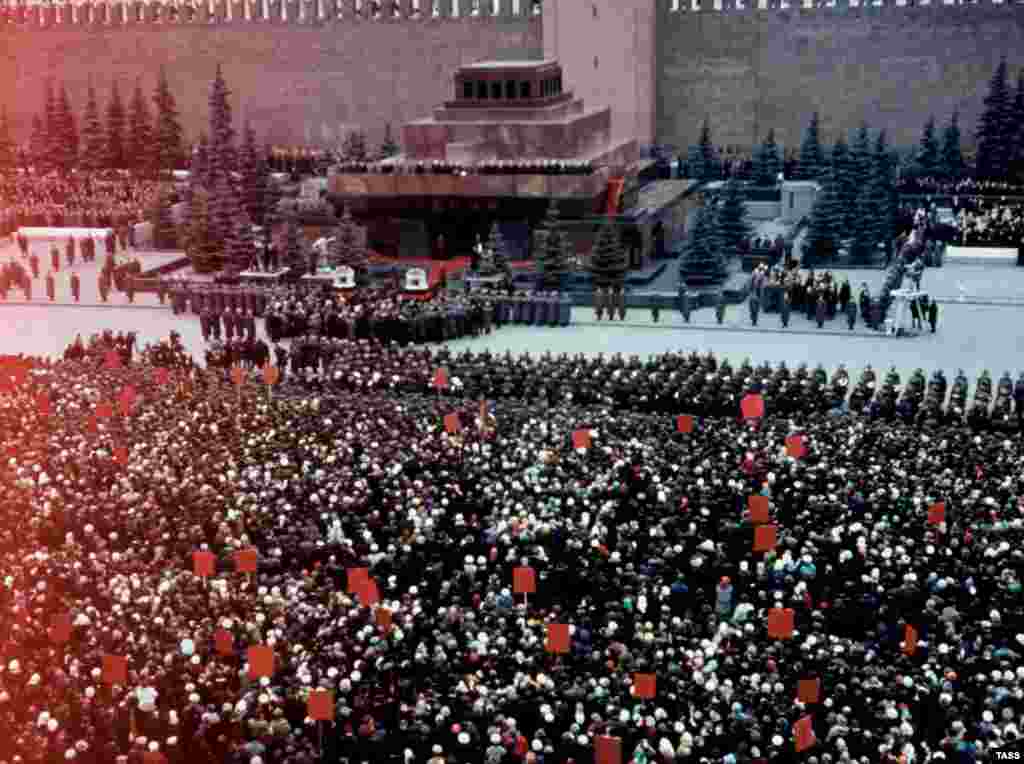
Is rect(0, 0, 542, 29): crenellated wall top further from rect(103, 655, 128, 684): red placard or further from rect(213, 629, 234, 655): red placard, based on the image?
rect(103, 655, 128, 684): red placard

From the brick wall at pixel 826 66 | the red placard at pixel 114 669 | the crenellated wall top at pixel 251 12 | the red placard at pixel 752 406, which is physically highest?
the crenellated wall top at pixel 251 12

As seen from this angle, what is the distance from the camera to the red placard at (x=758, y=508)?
1848 cm

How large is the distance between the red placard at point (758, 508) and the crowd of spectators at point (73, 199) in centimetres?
3225

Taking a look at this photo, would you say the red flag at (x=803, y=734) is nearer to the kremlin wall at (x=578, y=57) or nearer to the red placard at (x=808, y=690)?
the red placard at (x=808, y=690)

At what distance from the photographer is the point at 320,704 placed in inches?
565

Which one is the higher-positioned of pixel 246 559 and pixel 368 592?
pixel 246 559

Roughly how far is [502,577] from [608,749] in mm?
4585

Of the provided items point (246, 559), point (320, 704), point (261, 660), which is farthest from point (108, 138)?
point (320, 704)

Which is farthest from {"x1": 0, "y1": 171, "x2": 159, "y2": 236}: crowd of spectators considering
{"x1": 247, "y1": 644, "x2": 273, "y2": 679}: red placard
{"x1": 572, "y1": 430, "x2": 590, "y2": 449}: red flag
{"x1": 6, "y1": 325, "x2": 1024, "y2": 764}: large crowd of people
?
{"x1": 247, "y1": 644, "x2": 273, "y2": 679}: red placard

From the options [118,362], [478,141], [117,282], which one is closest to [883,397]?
[118,362]

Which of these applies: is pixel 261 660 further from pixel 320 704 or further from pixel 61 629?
pixel 61 629

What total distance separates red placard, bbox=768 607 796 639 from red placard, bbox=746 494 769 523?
288cm

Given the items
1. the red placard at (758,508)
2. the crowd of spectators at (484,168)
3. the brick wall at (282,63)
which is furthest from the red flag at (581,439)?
the brick wall at (282,63)

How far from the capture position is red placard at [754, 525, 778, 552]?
17.8m
